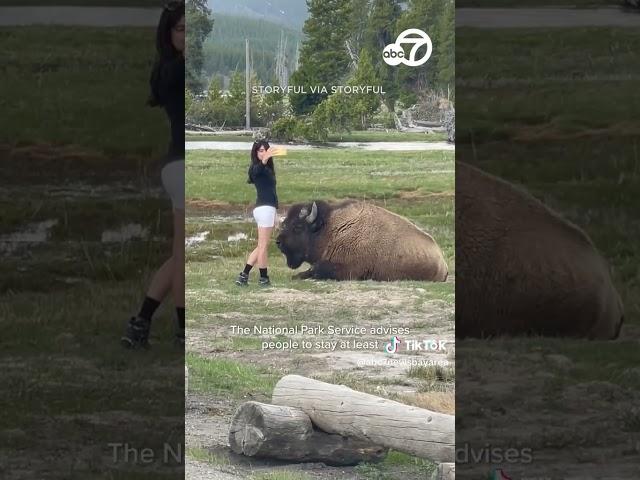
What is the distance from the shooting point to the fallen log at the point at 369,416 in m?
6.34

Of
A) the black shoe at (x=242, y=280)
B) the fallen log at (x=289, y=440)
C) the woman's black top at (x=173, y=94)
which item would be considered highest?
the woman's black top at (x=173, y=94)

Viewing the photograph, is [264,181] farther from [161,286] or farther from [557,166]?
[557,166]

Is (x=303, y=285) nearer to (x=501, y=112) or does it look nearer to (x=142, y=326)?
(x=142, y=326)

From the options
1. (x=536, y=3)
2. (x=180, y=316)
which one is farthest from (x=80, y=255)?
(x=536, y=3)

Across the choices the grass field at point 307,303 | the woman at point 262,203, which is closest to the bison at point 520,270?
the grass field at point 307,303

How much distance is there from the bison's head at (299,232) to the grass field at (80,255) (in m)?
1.47

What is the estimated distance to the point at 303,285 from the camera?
650cm

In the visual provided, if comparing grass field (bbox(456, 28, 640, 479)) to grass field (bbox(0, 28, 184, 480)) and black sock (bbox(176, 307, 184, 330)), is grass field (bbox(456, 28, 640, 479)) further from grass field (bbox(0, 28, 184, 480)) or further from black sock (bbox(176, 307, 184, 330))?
grass field (bbox(0, 28, 184, 480))

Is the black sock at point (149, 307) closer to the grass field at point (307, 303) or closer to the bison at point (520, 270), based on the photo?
the grass field at point (307, 303)

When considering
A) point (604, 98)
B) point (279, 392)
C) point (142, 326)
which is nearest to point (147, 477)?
point (142, 326)

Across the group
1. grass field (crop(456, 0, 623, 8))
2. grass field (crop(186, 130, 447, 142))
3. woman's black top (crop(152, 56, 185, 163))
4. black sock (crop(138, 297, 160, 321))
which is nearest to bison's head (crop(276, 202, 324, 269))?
grass field (crop(186, 130, 447, 142))

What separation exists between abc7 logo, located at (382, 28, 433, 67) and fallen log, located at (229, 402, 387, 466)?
1976mm

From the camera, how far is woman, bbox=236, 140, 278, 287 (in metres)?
6.34

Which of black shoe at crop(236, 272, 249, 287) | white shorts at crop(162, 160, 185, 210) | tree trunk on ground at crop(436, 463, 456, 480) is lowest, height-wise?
tree trunk on ground at crop(436, 463, 456, 480)
